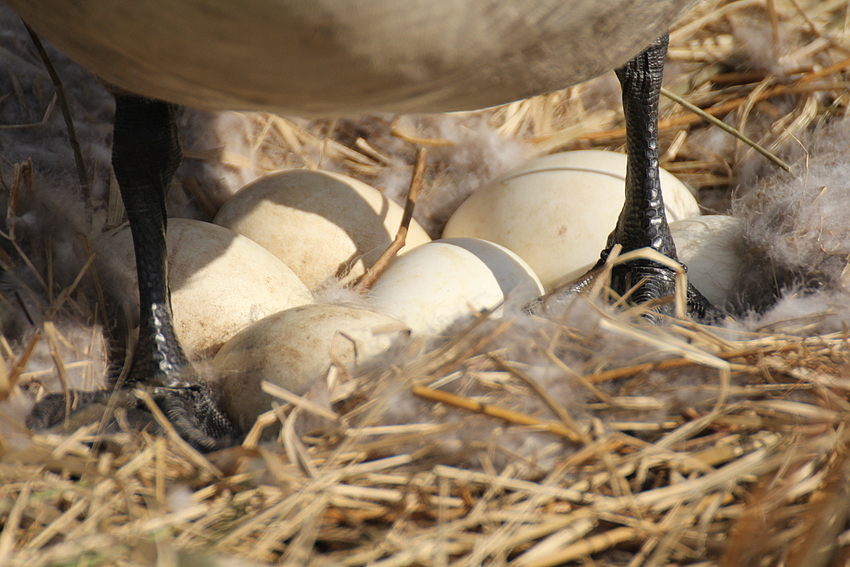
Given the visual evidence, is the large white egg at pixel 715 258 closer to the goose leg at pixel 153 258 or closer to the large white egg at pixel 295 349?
the large white egg at pixel 295 349

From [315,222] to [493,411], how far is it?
653 mm

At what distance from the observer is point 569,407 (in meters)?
0.59

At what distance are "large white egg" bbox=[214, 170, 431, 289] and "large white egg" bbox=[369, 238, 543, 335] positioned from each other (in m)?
0.11

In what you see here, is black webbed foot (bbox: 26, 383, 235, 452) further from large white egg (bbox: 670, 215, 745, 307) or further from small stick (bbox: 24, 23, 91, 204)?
large white egg (bbox: 670, 215, 745, 307)

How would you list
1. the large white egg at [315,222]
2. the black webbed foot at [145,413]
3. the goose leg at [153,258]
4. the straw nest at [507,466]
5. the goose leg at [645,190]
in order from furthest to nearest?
the large white egg at [315,222] → the goose leg at [645,190] → the goose leg at [153,258] → the black webbed foot at [145,413] → the straw nest at [507,466]

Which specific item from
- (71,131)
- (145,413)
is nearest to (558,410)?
(145,413)

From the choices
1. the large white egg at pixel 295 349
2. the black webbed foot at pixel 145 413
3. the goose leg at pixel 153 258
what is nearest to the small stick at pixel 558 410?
the large white egg at pixel 295 349

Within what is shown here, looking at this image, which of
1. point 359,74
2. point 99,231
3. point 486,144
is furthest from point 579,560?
point 486,144

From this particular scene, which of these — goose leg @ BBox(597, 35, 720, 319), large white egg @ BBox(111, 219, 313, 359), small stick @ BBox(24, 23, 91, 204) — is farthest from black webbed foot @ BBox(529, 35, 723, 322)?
small stick @ BBox(24, 23, 91, 204)

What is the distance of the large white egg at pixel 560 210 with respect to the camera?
1103mm

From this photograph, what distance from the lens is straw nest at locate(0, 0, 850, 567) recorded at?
1.52 feet

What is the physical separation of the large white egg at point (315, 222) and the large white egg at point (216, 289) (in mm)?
119

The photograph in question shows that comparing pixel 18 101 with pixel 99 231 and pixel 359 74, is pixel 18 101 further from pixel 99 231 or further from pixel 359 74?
pixel 359 74

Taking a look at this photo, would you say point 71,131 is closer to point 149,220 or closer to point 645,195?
point 149,220
